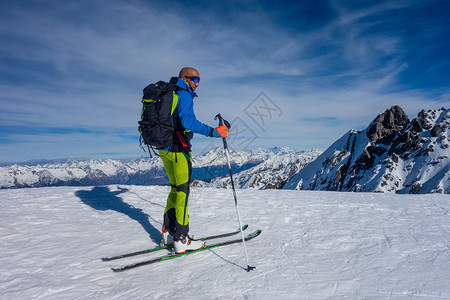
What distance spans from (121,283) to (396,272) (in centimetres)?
440

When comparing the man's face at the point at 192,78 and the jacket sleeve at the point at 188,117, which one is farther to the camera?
the man's face at the point at 192,78

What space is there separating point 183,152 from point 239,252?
2.38m

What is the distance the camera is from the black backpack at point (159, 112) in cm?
465

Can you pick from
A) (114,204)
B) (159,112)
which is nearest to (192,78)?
(159,112)

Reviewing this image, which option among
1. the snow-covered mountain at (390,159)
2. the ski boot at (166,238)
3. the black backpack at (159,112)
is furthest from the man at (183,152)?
the snow-covered mountain at (390,159)

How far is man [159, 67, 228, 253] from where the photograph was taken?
478 centimetres

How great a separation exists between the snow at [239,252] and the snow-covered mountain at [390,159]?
148 metres

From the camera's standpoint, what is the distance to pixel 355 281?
3537 mm

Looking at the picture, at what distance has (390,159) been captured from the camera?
14850cm

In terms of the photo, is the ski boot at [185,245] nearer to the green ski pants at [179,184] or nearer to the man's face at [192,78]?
the green ski pants at [179,184]

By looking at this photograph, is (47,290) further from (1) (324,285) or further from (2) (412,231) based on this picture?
(2) (412,231)

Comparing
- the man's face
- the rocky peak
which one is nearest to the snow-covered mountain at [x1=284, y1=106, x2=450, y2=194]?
the rocky peak


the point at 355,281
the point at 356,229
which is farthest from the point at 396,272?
the point at 356,229

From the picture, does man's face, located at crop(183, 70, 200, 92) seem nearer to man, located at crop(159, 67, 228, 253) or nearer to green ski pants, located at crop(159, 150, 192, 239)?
man, located at crop(159, 67, 228, 253)
